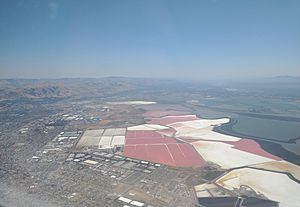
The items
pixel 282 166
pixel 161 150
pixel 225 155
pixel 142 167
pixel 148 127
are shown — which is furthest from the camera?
pixel 148 127

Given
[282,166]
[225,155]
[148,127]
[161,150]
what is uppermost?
[282,166]

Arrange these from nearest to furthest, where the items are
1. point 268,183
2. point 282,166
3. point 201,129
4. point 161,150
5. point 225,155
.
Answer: point 268,183
point 282,166
point 225,155
point 161,150
point 201,129

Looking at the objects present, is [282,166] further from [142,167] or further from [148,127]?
[148,127]

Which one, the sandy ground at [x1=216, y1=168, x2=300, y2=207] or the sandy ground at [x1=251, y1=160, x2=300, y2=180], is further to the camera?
the sandy ground at [x1=251, y1=160, x2=300, y2=180]

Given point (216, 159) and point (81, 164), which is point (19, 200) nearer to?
point (81, 164)

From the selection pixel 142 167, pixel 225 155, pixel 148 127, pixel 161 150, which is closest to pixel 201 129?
pixel 148 127

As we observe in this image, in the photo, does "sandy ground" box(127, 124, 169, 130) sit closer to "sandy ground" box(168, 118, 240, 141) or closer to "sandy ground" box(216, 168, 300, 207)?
"sandy ground" box(168, 118, 240, 141)

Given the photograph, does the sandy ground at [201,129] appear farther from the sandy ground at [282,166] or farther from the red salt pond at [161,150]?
the sandy ground at [282,166]

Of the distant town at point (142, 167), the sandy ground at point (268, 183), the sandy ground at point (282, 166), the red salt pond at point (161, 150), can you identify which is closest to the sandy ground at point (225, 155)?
the distant town at point (142, 167)

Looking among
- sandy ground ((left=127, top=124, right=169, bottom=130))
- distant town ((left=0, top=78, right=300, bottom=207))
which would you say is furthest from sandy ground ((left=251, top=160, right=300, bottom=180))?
sandy ground ((left=127, top=124, right=169, bottom=130))
